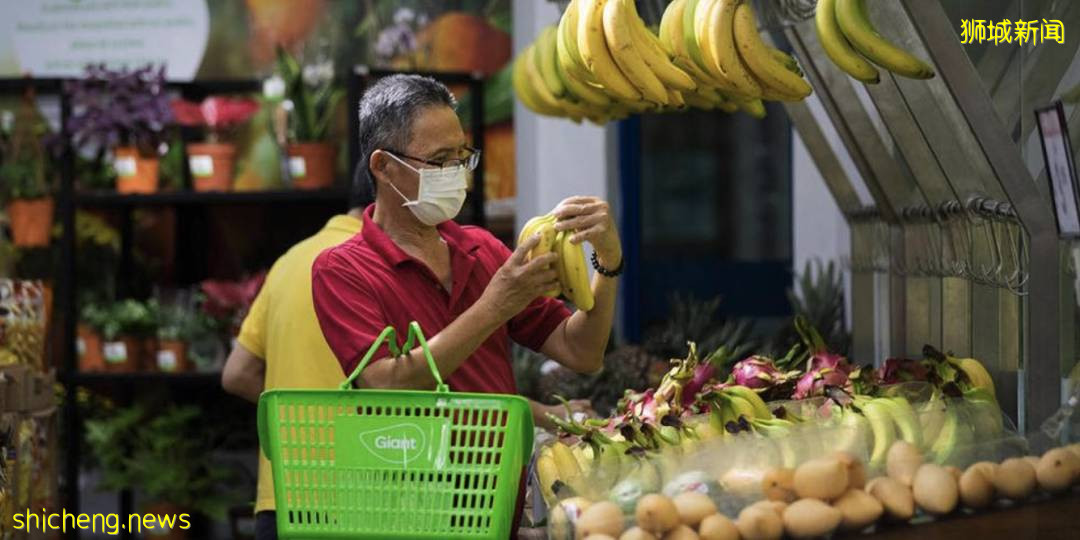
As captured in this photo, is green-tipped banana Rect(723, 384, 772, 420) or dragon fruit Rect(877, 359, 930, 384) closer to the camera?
green-tipped banana Rect(723, 384, 772, 420)

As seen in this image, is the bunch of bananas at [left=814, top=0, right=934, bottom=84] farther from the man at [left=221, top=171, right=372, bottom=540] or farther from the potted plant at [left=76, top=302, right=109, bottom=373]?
the potted plant at [left=76, top=302, right=109, bottom=373]

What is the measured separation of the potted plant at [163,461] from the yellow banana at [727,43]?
4.24 meters

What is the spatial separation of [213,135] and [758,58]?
3979mm

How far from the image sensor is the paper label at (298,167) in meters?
7.04

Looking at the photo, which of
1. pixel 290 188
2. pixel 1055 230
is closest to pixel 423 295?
pixel 1055 230

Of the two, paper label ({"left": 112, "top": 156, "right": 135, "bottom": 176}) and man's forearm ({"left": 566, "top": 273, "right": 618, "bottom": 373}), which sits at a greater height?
paper label ({"left": 112, "top": 156, "right": 135, "bottom": 176})

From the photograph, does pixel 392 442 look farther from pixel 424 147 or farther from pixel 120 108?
pixel 120 108

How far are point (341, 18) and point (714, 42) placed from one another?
179 inches

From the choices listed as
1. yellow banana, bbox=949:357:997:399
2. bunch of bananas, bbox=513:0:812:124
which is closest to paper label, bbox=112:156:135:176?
bunch of bananas, bbox=513:0:812:124

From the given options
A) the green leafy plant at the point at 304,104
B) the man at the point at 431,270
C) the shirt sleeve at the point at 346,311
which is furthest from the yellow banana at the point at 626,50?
the green leafy plant at the point at 304,104

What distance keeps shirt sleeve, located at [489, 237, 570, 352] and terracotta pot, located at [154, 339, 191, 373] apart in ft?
12.5

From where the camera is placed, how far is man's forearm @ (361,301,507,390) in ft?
10.3

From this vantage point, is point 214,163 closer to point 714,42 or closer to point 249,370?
point 249,370

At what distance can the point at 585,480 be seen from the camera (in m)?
2.93
